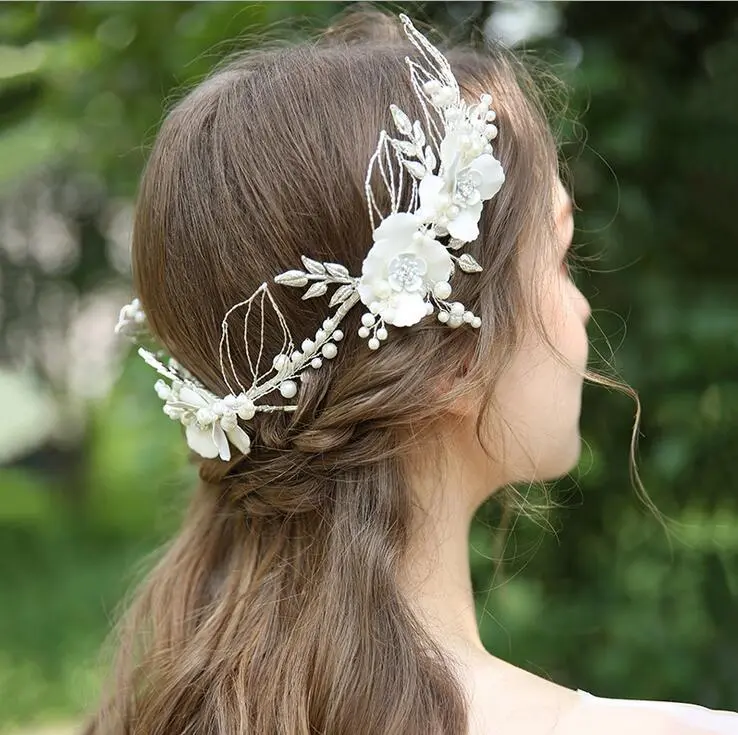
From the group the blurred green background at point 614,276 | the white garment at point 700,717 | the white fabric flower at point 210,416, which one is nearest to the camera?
the white garment at point 700,717

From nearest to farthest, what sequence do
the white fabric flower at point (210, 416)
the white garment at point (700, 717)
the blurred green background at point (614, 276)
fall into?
the white garment at point (700, 717), the white fabric flower at point (210, 416), the blurred green background at point (614, 276)

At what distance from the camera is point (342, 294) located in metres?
1.07

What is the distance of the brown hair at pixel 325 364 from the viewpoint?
42.5 inches

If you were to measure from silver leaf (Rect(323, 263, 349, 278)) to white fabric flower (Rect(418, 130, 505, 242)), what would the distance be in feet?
0.37

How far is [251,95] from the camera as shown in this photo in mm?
1131

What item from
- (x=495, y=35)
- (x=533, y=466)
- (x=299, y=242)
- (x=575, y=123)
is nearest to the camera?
(x=299, y=242)

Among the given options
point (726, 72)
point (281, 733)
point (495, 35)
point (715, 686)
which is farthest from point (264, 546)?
point (726, 72)

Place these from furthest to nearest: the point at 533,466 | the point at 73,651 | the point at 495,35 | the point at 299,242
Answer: the point at 73,651, the point at 495,35, the point at 533,466, the point at 299,242

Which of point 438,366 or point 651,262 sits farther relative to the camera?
point 651,262

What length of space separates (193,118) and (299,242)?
243 mm

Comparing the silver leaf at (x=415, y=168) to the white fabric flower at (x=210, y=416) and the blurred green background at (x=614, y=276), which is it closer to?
the white fabric flower at (x=210, y=416)

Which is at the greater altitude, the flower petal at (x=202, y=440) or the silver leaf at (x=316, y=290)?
the silver leaf at (x=316, y=290)

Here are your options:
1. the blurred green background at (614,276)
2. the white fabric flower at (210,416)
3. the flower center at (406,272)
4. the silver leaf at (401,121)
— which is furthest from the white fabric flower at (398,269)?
the blurred green background at (614,276)

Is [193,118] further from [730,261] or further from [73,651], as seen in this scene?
[73,651]
